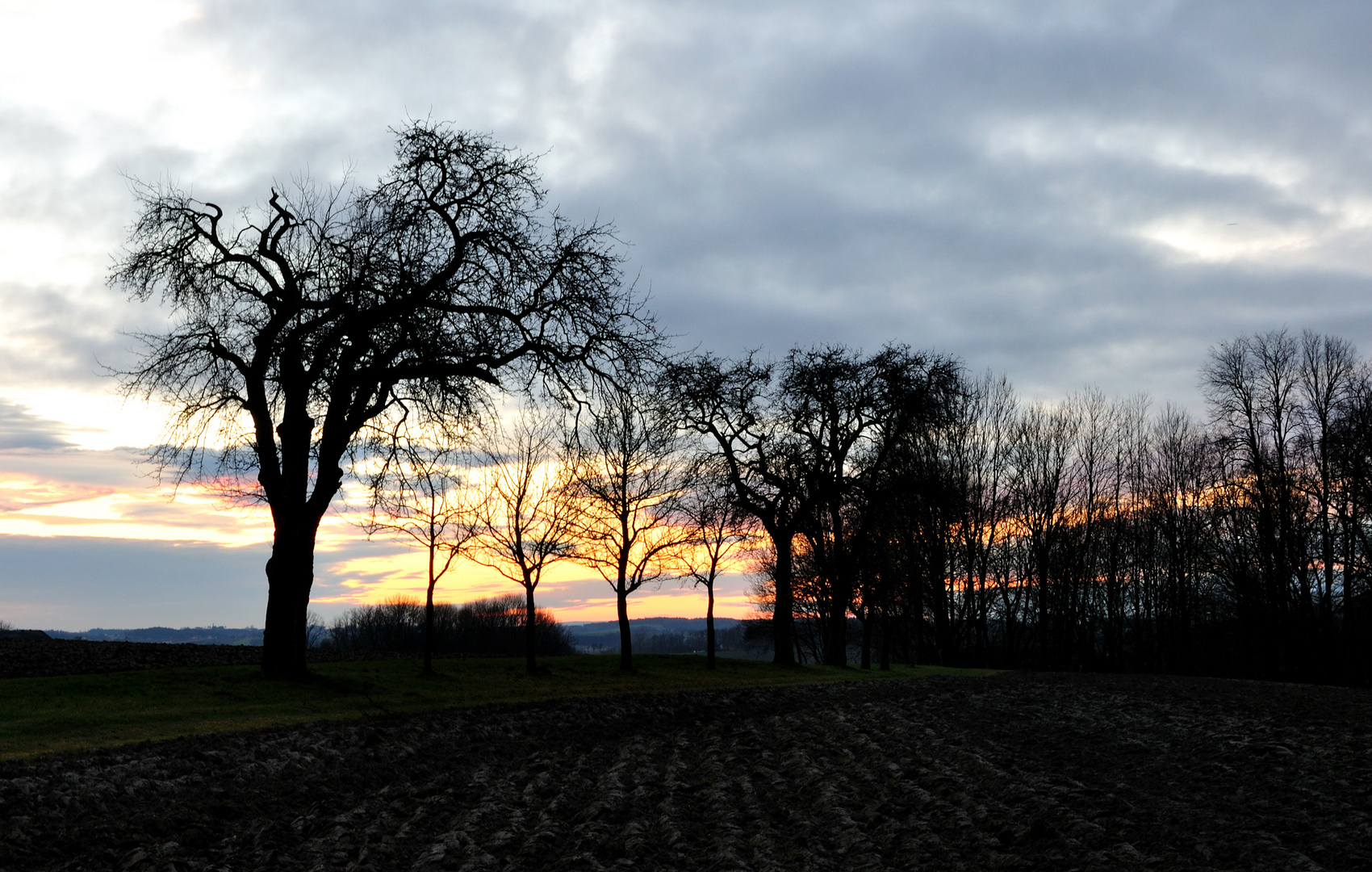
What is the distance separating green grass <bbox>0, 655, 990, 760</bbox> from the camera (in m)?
14.6

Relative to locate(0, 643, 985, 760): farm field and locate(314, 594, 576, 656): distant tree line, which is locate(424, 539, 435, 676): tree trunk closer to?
locate(0, 643, 985, 760): farm field

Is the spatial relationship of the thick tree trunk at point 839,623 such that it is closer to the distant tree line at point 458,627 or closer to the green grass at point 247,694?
the green grass at point 247,694

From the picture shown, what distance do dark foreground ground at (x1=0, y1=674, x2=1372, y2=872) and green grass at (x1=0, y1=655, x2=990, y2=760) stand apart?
1.75 m

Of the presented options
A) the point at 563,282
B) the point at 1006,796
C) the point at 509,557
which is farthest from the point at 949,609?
the point at 1006,796

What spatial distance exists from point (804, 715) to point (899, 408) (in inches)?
749

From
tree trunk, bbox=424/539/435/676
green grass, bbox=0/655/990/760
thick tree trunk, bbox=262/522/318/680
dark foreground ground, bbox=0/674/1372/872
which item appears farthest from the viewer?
tree trunk, bbox=424/539/435/676

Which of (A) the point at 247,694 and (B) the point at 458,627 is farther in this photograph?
(B) the point at 458,627

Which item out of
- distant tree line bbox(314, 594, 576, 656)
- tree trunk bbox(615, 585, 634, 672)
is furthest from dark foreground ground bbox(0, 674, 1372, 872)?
distant tree line bbox(314, 594, 576, 656)

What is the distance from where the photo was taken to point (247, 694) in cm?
1920

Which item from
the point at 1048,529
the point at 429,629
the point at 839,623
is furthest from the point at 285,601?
the point at 1048,529

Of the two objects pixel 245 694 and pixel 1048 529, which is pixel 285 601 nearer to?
pixel 245 694

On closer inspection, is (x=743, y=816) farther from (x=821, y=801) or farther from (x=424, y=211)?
(x=424, y=211)

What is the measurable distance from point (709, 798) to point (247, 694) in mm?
11945

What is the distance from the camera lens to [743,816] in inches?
428
